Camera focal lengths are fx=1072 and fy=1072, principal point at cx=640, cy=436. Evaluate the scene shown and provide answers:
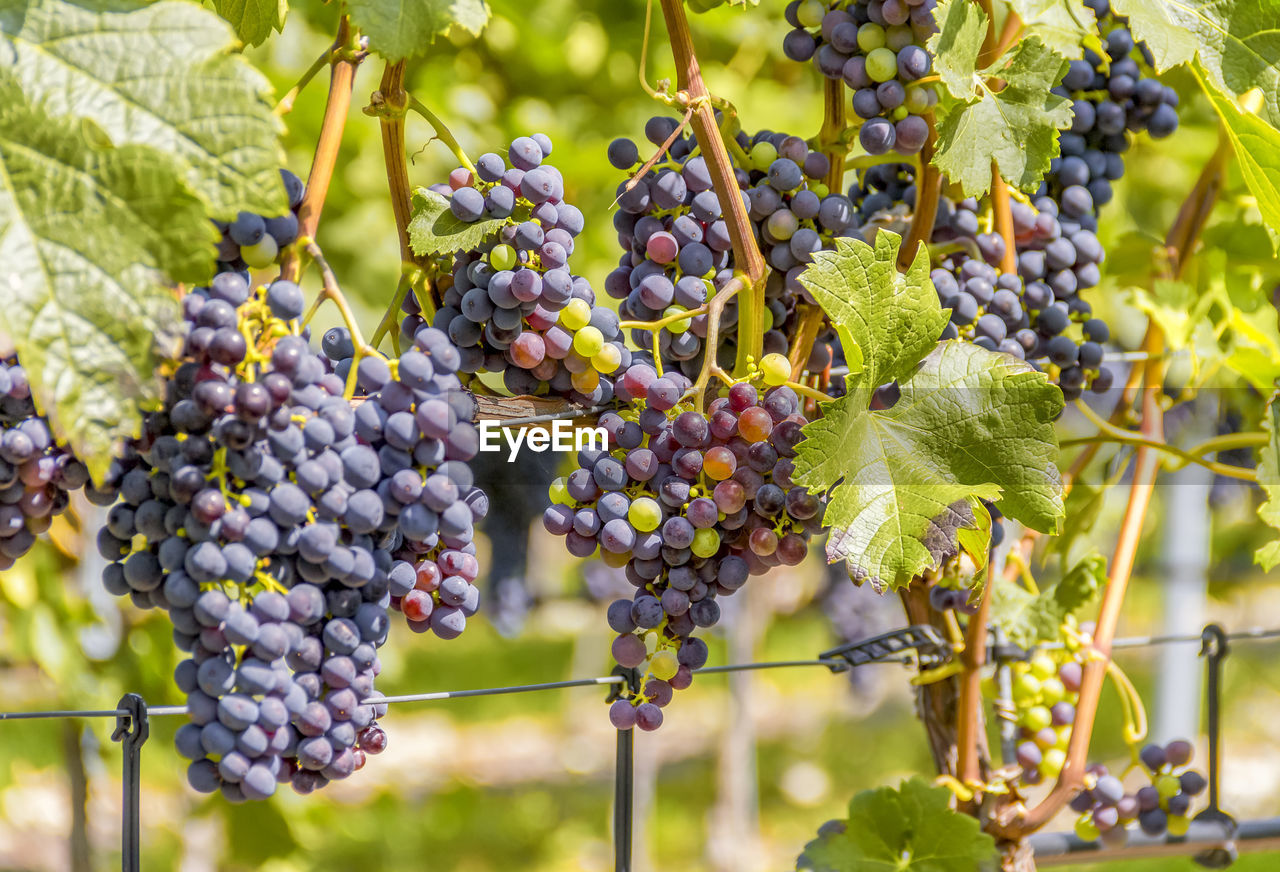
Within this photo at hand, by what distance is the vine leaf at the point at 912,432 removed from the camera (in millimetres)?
609

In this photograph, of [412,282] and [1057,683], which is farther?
[1057,683]

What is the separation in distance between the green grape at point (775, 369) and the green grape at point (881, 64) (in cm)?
19

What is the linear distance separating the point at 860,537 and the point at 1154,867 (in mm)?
2508

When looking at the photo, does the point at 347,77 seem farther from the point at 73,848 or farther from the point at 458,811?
the point at 458,811

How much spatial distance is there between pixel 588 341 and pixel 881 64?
262mm

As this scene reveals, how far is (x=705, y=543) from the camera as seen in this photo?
63cm

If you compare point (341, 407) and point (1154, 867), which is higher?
point (341, 407)

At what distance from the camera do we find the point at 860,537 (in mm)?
612

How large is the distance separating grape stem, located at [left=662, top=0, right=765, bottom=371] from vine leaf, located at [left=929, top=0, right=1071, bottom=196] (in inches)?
5.0

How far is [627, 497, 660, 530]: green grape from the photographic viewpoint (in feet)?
2.05

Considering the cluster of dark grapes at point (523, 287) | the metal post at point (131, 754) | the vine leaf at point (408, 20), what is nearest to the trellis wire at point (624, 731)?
the metal post at point (131, 754)

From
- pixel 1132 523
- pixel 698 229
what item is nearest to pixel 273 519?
pixel 698 229

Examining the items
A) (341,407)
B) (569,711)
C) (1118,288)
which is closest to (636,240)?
(341,407)

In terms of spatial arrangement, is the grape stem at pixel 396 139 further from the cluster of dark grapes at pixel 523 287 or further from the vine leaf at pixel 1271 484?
the vine leaf at pixel 1271 484
